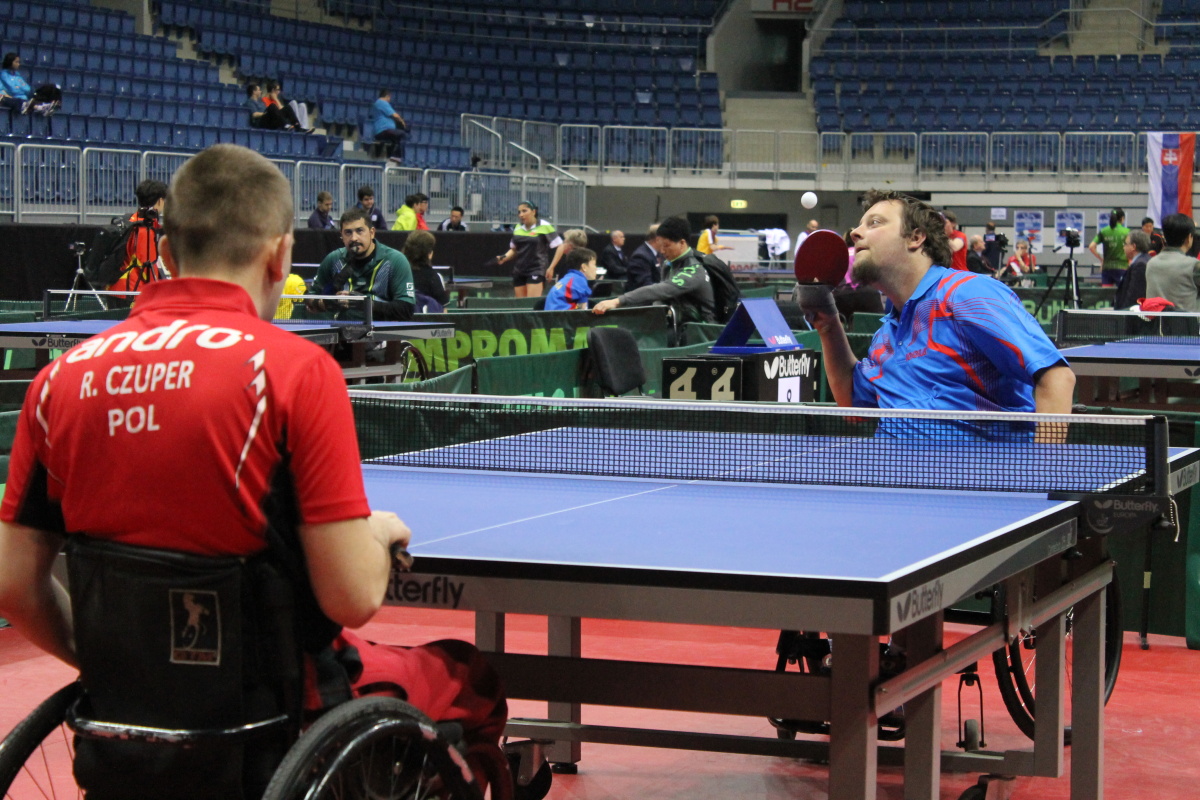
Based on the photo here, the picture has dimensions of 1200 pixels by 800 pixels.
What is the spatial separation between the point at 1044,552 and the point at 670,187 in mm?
25234

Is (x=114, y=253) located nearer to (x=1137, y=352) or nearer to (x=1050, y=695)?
(x=1137, y=352)

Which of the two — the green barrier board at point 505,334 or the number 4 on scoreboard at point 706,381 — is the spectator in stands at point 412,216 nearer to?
the green barrier board at point 505,334

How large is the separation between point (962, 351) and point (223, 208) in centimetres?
253

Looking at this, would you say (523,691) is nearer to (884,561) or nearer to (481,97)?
(884,561)

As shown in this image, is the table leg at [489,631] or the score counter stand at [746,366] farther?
the score counter stand at [746,366]

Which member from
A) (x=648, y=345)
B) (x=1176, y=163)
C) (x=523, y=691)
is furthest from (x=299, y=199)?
(x=523, y=691)

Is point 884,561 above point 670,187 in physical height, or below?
below

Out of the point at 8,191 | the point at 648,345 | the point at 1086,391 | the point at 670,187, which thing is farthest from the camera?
the point at 670,187

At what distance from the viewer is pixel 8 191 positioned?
13.8 meters

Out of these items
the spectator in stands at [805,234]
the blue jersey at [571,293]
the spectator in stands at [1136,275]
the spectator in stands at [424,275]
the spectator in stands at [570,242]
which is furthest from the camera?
the spectator in stands at [570,242]

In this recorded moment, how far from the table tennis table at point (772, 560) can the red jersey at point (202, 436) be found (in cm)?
38

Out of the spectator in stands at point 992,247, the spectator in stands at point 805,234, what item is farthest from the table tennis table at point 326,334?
the spectator in stands at point 992,247

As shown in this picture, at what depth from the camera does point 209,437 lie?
6.25 feet

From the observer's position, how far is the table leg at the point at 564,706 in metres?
3.78
